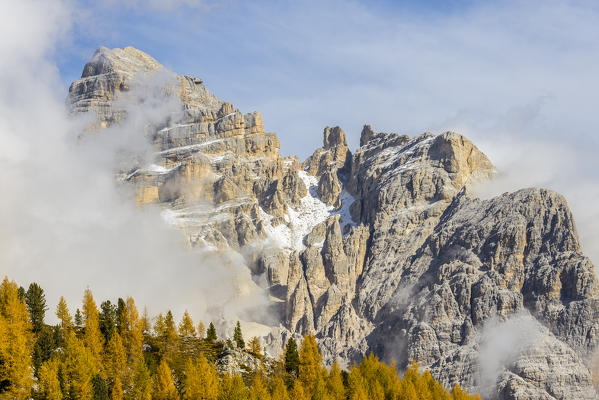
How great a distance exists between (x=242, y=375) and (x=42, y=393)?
47.5 m

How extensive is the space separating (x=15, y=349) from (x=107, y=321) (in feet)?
106

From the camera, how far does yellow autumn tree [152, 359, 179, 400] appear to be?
6161 inches

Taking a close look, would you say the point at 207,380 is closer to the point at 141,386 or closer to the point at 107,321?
the point at 141,386

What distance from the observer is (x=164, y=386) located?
157625 millimetres

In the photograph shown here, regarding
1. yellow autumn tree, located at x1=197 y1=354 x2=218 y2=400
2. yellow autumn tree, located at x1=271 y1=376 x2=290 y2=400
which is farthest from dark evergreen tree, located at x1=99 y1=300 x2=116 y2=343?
yellow autumn tree, located at x1=271 y1=376 x2=290 y2=400

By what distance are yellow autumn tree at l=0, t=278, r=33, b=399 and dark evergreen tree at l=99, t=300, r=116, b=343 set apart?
620 inches

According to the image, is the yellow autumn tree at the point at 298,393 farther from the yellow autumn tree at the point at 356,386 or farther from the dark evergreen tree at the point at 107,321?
the dark evergreen tree at the point at 107,321

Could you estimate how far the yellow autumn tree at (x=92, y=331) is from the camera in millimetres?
173375

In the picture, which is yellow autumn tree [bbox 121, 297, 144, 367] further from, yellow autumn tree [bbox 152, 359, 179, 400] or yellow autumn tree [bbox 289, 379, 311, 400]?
yellow autumn tree [bbox 289, 379, 311, 400]

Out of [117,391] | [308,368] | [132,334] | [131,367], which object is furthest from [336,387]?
[117,391]

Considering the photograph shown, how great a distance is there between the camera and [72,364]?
154 meters

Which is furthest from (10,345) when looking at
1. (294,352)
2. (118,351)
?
(294,352)

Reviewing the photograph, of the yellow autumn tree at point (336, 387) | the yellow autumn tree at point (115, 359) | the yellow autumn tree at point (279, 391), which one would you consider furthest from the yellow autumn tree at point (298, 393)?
the yellow autumn tree at point (115, 359)

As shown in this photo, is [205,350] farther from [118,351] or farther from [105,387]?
[105,387]
